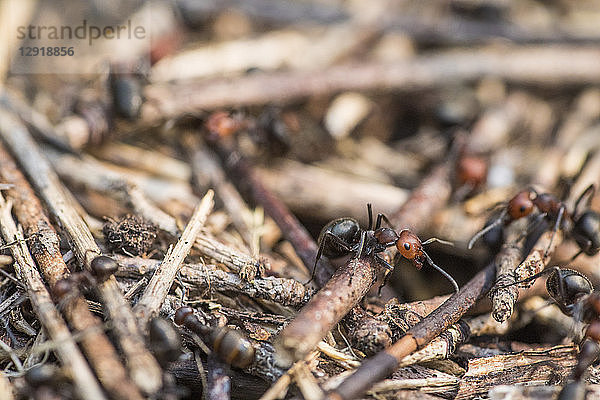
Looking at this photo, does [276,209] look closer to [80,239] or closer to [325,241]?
[325,241]

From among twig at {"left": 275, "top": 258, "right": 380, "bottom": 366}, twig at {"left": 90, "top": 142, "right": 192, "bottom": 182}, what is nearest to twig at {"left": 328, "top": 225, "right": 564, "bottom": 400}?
twig at {"left": 275, "top": 258, "right": 380, "bottom": 366}

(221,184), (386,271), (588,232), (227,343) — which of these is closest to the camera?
(227,343)

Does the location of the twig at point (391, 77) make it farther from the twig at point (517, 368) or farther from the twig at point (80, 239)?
the twig at point (517, 368)

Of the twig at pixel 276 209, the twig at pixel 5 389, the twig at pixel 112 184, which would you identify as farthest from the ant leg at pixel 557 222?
the twig at pixel 5 389

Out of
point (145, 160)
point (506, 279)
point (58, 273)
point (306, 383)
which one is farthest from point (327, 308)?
point (145, 160)

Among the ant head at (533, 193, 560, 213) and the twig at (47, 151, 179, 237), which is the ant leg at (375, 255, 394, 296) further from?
the ant head at (533, 193, 560, 213)

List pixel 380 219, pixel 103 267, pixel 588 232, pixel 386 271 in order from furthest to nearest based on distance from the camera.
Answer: pixel 588 232 → pixel 380 219 → pixel 386 271 → pixel 103 267

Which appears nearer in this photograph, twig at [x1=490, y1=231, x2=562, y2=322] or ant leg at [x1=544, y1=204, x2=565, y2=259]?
twig at [x1=490, y1=231, x2=562, y2=322]

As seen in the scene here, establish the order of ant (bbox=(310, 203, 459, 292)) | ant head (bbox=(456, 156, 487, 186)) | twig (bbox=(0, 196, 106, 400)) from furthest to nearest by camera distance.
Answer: ant head (bbox=(456, 156, 487, 186)) < ant (bbox=(310, 203, 459, 292)) < twig (bbox=(0, 196, 106, 400))
